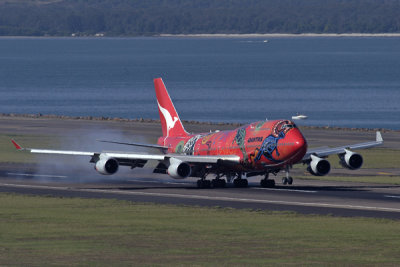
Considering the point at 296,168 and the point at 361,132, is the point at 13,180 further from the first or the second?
the point at 361,132

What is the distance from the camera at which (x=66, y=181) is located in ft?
246

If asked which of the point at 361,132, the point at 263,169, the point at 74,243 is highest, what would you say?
the point at 361,132

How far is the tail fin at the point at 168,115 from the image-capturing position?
2899 inches

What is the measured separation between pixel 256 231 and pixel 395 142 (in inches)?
2879

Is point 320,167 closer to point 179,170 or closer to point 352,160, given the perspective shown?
point 352,160

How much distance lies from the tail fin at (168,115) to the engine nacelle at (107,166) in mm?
8584

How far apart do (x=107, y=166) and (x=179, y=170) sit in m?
5.18

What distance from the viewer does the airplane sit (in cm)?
6250

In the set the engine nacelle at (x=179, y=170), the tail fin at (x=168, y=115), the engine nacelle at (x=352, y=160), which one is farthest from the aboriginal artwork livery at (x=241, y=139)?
the tail fin at (x=168, y=115)

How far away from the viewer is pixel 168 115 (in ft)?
245

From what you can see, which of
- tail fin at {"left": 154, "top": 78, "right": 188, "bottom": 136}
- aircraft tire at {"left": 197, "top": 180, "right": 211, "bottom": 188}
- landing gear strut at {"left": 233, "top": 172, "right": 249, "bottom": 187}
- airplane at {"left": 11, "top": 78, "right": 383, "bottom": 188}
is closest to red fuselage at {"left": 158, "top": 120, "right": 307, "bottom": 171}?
airplane at {"left": 11, "top": 78, "right": 383, "bottom": 188}

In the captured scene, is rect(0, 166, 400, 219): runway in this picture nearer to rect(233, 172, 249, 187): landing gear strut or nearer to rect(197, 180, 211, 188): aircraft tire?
rect(197, 180, 211, 188): aircraft tire

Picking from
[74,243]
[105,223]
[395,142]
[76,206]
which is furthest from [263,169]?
[395,142]

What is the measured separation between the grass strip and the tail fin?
55.2 ft
